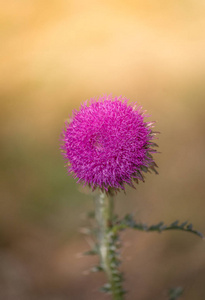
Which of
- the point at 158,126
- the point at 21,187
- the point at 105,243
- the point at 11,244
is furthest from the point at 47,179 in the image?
the point at 105,243

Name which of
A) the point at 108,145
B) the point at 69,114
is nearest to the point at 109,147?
the point at 108,145

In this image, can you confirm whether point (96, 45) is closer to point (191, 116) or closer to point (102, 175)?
point (191, 116)

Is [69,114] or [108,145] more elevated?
[69,114]

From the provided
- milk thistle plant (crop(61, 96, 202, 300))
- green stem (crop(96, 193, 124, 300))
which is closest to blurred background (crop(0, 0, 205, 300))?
green stem (crop(96, 193, 124, 300))

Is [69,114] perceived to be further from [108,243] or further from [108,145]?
[108,145]

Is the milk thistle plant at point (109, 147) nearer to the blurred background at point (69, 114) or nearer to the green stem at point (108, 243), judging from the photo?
the green stem at point (108, 243)

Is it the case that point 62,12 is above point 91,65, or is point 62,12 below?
above

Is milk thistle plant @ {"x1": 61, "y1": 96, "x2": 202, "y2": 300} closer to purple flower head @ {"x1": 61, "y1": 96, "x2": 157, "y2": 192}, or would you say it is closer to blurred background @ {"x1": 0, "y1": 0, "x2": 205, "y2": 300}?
purple flower head @ {"x1": 61, "y1": 96, "x2": 157, "y2": 192}
